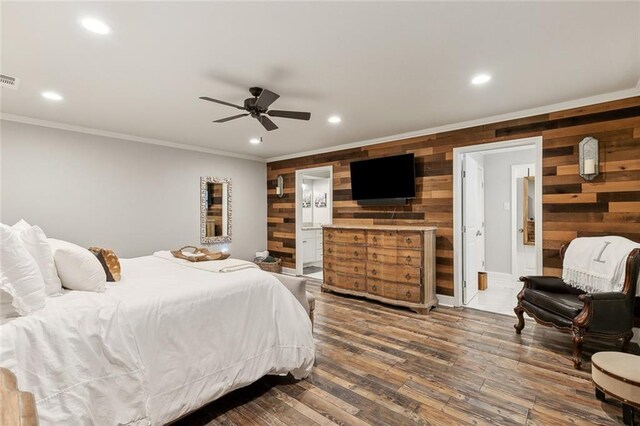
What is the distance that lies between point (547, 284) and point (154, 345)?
3712 millimetres

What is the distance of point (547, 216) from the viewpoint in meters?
3.60

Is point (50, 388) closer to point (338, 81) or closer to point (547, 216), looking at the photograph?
point (338, 81)

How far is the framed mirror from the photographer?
226 inches

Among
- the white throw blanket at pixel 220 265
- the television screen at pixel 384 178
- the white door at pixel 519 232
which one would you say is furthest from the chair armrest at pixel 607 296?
the white door at pixel 519 232

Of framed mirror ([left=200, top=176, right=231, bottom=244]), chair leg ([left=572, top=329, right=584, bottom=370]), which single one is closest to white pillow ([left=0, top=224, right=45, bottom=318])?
chair leg ([left=572, top=329, right=584, bottom=370])

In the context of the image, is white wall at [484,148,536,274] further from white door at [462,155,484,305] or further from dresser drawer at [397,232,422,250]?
dresser drawer at [397,232,422,250]

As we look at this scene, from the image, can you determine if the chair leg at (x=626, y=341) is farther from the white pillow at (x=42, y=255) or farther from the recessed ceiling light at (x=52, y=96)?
the recessed ceiling light at (x=52, y=96)

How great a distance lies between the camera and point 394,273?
4328 millimetres

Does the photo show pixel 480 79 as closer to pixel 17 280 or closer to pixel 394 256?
pixel 394 256

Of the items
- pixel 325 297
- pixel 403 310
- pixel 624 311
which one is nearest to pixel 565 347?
pixel 624 311

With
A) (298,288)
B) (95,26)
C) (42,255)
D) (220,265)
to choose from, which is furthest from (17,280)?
(298,288)

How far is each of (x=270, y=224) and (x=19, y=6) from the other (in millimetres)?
5336

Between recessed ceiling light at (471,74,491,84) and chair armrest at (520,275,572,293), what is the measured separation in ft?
7.08

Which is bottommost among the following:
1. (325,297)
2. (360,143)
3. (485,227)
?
(325,297)
